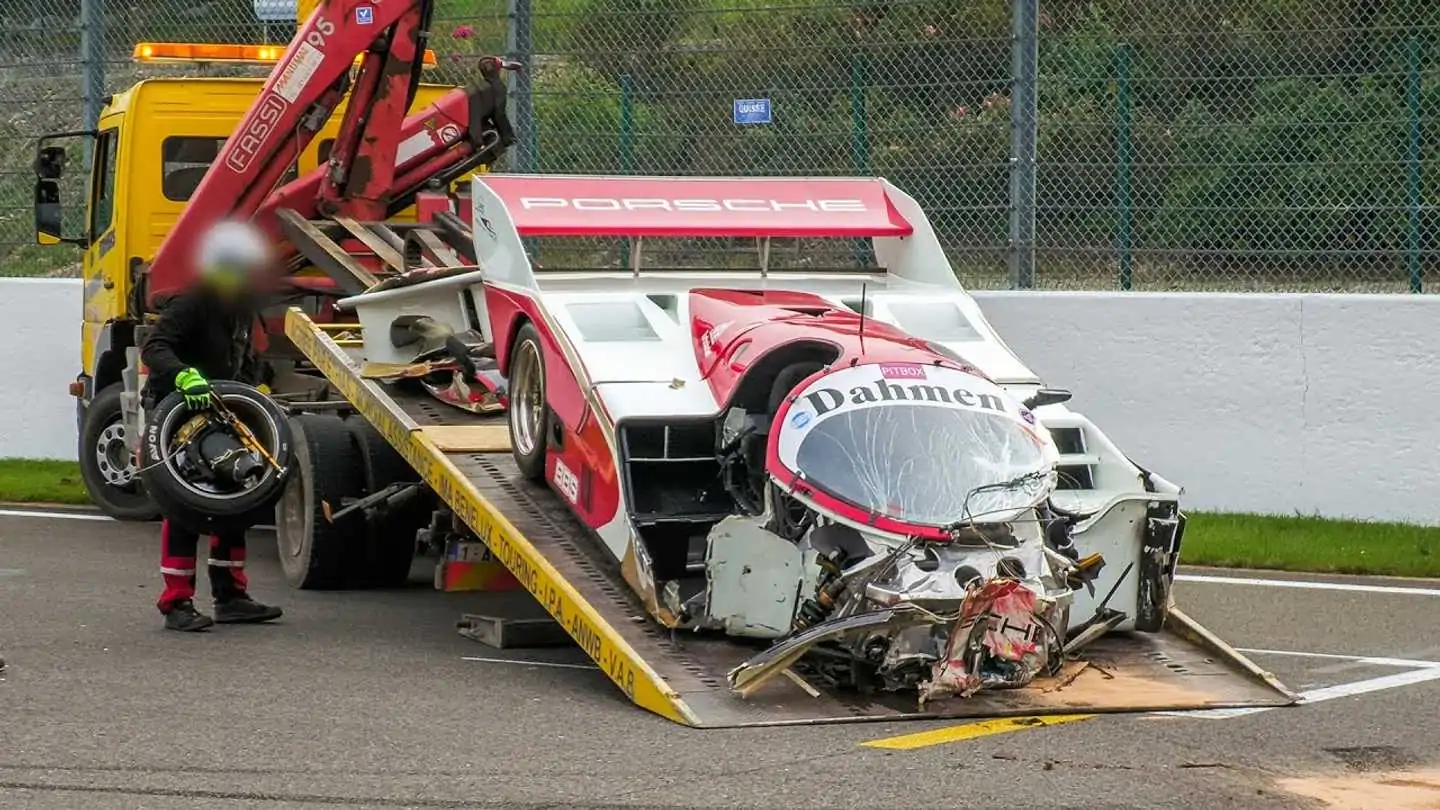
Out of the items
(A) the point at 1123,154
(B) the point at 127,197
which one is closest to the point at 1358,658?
(A) the point at 1123,154

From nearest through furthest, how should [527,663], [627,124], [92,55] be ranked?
[527,663]
[627,124]
[92,55]

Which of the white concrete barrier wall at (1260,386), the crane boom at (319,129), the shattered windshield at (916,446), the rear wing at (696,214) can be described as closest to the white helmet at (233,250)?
the crane boom at (319,129)

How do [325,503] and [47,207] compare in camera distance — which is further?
[47,207]

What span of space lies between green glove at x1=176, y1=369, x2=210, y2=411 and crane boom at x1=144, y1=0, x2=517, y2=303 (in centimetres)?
333

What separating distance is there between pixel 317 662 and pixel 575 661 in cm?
107

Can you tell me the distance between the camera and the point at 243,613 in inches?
413

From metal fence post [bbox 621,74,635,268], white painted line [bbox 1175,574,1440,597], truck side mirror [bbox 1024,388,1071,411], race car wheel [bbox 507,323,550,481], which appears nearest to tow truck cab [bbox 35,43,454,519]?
metal fence post [bbox 621,74,635,268]

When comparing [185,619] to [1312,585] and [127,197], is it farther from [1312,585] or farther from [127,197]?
[1312,585]

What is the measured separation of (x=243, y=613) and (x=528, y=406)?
Result: 166 centimetres

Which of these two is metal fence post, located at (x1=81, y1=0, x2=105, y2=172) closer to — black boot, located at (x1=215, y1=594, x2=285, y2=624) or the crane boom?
the crane boom

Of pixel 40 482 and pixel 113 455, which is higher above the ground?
pixel 113 455

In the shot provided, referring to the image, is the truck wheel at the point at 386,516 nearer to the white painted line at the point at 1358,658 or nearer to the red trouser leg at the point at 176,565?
the red trouser leg at the point at 176,565

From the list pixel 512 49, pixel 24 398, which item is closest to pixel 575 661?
pixel 512 49

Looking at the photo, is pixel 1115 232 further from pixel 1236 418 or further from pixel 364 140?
pixel 364 140
